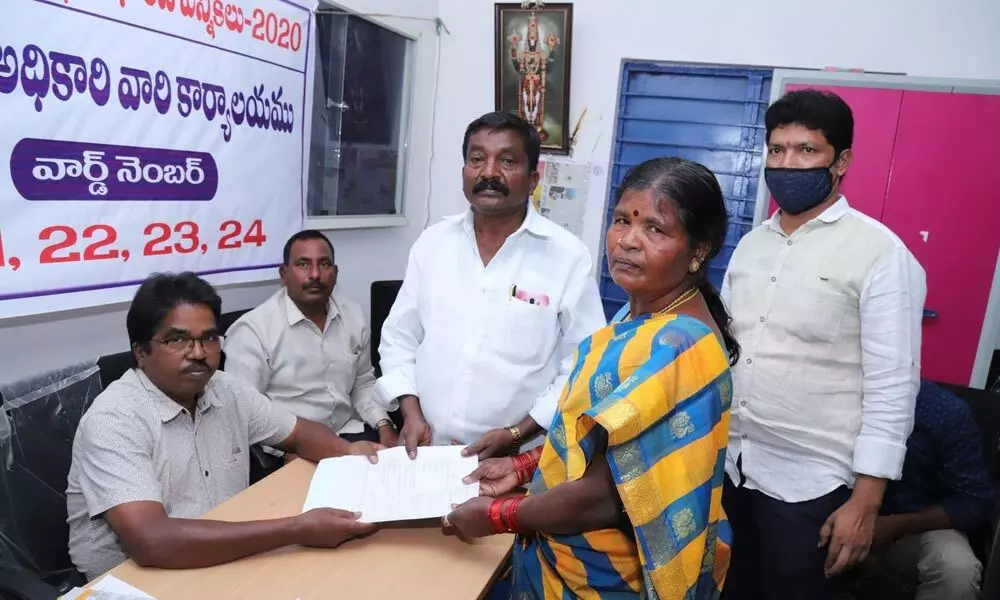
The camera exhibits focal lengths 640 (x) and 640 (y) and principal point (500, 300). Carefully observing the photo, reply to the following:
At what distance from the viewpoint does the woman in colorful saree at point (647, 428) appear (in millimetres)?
914

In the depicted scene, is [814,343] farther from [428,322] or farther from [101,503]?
[101,503]

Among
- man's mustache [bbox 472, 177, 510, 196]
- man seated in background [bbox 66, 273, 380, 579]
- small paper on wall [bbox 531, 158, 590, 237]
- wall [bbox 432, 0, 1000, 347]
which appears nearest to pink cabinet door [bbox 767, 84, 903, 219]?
wall [bbox 432, 0, 1000, 347]

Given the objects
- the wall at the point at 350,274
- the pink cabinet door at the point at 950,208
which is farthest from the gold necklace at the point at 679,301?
the pink cabinet door at the point at 950,208

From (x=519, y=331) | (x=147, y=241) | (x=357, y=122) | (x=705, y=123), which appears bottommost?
(x=519, y=331)

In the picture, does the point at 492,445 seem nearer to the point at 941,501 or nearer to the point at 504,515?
the point at 504,515

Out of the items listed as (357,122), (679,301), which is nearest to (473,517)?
(679,301)

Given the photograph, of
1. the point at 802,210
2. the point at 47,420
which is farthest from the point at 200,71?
the point at 802,210

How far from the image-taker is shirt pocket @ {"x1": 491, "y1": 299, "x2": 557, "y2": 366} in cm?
163

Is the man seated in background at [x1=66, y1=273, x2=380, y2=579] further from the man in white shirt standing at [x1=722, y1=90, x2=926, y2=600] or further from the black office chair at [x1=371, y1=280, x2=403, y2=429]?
the black office chair at [x1=371, y1=280, x2=403, y2=429]

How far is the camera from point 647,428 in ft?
2.96

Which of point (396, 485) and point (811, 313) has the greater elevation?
point (811, 313)

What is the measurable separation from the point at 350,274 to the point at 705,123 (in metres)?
1.93

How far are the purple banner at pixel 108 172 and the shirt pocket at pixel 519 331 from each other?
1.21 meters

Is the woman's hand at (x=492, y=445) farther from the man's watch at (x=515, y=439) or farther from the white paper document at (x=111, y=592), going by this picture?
the white paper document at (x=111, y=592)
